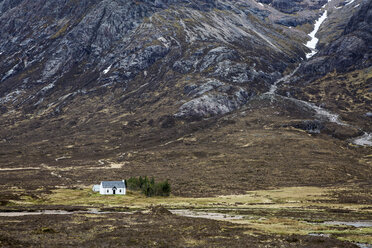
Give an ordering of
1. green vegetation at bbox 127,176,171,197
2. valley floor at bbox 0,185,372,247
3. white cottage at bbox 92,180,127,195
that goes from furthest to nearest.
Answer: white cottage at bbox 92,180,127,195, green vegetation at bbox 127,176,171,197, valley floor at bbox 0,185,372,247

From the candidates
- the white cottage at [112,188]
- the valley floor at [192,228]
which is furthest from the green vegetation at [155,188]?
the valley floor at [192,228]

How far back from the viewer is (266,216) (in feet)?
198

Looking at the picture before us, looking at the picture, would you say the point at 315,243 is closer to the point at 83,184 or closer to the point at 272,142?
the point at 83,184

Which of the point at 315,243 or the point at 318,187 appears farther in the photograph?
the point at 318,187

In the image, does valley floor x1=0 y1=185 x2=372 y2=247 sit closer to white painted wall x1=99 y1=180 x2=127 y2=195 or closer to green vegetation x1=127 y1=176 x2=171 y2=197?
green vegetation x1=127 y1=176 x2=171 y2=197

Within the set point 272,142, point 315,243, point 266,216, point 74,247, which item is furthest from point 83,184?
point 272,142

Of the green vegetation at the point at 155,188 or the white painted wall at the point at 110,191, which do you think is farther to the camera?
the white painted wall at the point at 110,191

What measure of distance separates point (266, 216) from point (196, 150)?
13282 cm

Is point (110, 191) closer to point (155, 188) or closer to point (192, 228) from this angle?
point (155, 188)

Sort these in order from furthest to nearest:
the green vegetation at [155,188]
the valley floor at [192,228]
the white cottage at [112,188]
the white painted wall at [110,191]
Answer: the white cottage at [112,188]
the white painted wall at [110,191]
the green vegetation at [155,188]
the valley floor at [192,228]

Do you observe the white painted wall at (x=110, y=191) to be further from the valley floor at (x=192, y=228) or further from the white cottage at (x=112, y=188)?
the valley floor at (x=192, y=228)

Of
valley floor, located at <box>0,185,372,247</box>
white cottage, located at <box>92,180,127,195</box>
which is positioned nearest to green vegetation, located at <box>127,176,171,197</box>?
white cottage, located at <box>92,180,127,195</box>

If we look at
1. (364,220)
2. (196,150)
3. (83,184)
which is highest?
(196,150)

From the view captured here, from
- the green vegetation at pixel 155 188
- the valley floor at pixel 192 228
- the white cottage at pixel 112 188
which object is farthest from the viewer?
the white cottage at pixel 112 188
